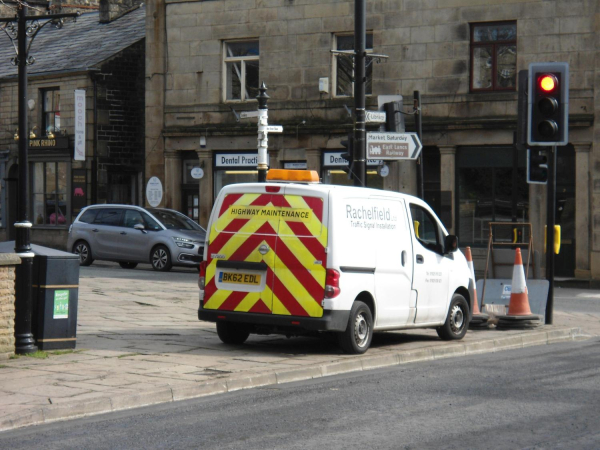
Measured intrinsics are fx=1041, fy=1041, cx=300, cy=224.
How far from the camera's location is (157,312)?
52.9ft

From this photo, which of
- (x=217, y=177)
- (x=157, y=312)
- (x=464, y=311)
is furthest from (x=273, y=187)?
(x=217, y=177)

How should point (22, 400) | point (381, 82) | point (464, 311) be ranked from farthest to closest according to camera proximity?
point (381, 82)
point (464, 311)
point (22, 400)

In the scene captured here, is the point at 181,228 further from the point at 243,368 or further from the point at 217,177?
the point at 243,368

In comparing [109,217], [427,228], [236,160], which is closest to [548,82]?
[427,228]

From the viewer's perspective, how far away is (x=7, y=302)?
10398mm

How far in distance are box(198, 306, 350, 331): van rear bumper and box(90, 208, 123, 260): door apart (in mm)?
15807

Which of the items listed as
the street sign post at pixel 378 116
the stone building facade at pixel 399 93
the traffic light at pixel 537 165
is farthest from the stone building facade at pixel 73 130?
the traffic light at pixel 537 165

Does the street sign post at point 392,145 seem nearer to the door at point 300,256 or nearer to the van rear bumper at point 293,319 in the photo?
the door at point 300,256

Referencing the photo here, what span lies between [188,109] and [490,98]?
381 inches

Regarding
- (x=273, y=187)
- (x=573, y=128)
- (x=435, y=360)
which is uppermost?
(x=573, y=128)

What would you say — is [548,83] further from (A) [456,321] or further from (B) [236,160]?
(B) [236,160]

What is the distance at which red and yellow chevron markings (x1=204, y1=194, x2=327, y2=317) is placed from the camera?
36.8ft

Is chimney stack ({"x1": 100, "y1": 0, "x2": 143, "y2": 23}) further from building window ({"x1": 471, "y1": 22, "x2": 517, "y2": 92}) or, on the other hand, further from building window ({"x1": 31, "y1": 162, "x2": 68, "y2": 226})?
building window ({"x1": 471, "y1": 22, "x2": 517, "y2": 92})

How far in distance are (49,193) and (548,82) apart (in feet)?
85.4
